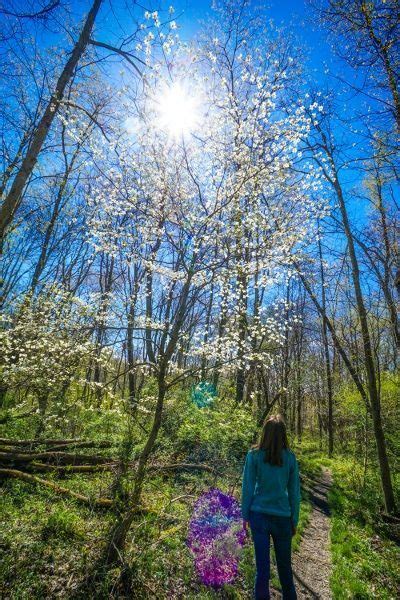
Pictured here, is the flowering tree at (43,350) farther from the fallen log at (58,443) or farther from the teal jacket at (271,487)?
the teal jacket at (271,487)

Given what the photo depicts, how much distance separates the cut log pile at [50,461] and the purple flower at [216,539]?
2.24ft

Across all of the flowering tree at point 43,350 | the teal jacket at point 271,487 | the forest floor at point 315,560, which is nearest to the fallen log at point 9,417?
the flowering tree at point 43,350

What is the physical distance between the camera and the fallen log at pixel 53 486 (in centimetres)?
518

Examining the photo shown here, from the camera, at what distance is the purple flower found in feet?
13.5

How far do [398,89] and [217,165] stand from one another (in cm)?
264

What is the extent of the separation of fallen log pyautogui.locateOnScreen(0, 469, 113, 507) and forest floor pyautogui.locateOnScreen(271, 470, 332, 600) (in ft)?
9.30

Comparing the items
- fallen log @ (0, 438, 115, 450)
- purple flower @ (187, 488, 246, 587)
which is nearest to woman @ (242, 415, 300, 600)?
purple flower @ (187, 488, 246, 587)

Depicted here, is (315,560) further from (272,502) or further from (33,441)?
(33,441)

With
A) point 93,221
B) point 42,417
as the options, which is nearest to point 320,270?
point 93,221

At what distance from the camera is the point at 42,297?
9.33 m

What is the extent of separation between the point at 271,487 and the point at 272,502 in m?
0.13

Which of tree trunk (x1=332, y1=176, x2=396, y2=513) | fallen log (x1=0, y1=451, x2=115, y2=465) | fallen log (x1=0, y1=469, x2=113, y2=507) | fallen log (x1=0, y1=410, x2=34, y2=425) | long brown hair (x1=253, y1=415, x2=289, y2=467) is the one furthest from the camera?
fallen log (x1=0, y1=410, x2=34, y2=425)

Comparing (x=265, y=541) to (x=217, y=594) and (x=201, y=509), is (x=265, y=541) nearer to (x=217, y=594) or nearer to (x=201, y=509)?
(x=217, y=594)

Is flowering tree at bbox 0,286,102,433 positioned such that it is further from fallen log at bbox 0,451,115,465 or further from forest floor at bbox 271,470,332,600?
forest floor at bbox 271,470,332,600
